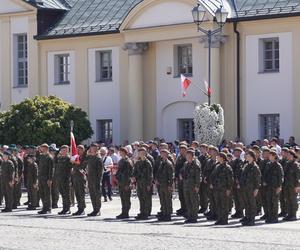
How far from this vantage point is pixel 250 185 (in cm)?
2447

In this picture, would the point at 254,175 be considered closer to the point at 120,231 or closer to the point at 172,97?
the point at 120,231

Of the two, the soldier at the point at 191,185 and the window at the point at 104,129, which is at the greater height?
the window at the point at 104,129

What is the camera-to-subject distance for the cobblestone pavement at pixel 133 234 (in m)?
20.0

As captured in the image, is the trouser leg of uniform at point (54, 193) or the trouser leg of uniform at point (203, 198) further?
the trouser leg of uniform at point (54, 193)

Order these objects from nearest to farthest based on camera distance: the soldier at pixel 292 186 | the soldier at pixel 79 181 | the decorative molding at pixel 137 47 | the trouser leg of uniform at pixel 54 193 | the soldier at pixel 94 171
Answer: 1. the soldier at pixel 292 186
2. the soldier at pixel 94 171
3. the soldier at pixel 79 181
4. the trouser leg of uniform at pixel 54 193
5. the decorative molding at pixel 137 47

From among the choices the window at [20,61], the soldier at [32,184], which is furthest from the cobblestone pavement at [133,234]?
the window at [20,61]

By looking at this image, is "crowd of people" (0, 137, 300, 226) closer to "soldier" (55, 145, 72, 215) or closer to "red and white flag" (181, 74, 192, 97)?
"soldier" (55, 145, 72, 215)

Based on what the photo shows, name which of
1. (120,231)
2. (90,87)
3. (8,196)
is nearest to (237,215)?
(120,231)

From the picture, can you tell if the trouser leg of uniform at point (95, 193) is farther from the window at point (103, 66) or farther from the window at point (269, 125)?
the window at point (103, 66)

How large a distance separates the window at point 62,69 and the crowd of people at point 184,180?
57.2ft

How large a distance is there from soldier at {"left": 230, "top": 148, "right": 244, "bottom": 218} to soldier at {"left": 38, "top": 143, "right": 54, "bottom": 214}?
17.7ft

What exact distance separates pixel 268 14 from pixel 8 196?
45.7 feet

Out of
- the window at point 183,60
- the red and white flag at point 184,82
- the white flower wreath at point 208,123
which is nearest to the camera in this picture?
the white flower wreath at point 208,123

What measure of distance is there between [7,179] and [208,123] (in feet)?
32.3
